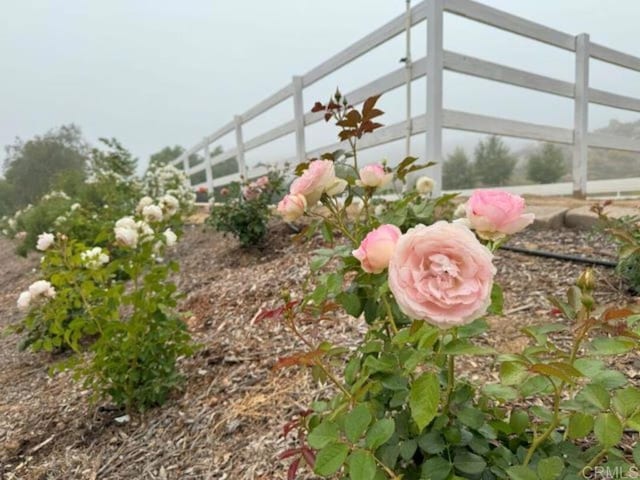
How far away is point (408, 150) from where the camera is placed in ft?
10.3

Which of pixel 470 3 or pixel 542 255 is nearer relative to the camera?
pixel 542 255

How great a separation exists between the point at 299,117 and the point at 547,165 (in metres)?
2.73

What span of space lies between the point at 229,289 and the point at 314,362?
1784mm

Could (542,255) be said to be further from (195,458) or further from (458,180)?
(195,458)

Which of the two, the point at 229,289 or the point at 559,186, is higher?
the point at 559,186

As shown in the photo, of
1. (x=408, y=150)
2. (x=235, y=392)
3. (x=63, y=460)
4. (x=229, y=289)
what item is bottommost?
(x=63, y=460)

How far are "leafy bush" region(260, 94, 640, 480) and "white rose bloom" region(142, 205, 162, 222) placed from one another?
1031mm

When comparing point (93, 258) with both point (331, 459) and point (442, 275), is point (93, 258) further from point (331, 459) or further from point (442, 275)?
point (442, 275)

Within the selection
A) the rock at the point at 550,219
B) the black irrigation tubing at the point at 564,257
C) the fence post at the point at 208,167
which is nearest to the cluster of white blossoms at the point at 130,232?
the black irrigation tubing at the point at 564,257

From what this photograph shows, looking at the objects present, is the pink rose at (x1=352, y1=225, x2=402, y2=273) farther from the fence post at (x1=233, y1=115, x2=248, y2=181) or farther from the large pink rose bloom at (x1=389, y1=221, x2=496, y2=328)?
the fence post at (x1=233, y1=115, x2=248, y2=181)

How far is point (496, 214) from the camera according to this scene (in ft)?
1.65

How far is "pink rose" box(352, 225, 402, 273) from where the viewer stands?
492 millimetres

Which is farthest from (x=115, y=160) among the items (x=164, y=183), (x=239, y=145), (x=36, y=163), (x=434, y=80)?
(x=36, y=163)

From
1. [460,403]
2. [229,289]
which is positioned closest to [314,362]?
[460,403]
